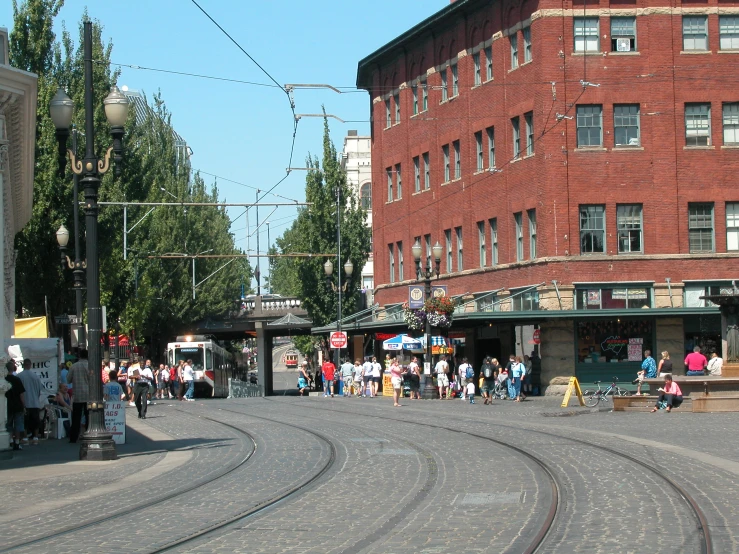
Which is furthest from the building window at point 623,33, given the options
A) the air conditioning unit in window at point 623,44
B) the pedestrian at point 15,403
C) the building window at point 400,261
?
the pedestrian at point 15,403

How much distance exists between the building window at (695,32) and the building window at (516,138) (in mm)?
7224

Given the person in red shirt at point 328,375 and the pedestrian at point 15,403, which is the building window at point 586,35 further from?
the pedestrian at point 15,403

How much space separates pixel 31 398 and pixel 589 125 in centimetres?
2887

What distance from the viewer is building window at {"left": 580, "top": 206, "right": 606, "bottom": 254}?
4634 centimetres

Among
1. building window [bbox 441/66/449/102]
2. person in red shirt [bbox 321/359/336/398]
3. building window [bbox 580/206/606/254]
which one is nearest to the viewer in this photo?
building window [bbox 580/206/606/254]

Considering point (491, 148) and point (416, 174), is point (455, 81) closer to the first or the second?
point (491, 148)

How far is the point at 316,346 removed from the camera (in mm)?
93000

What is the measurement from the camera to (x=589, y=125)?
46562 millimetres

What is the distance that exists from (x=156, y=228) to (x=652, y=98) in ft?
99.6

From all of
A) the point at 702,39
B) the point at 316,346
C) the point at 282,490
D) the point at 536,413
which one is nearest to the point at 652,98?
the point at 702,39

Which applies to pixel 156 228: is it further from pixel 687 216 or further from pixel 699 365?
pixel 699 365

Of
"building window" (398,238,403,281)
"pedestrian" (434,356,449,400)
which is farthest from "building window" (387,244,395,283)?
"pedestrian" (434,356,449,400)

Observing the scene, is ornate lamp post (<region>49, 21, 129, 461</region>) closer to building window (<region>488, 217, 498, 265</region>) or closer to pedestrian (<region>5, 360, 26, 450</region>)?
pedestrian (<region>5, 360, 26, 450</region>)

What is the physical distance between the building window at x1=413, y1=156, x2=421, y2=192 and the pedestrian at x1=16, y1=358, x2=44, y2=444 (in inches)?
Result: 1394
